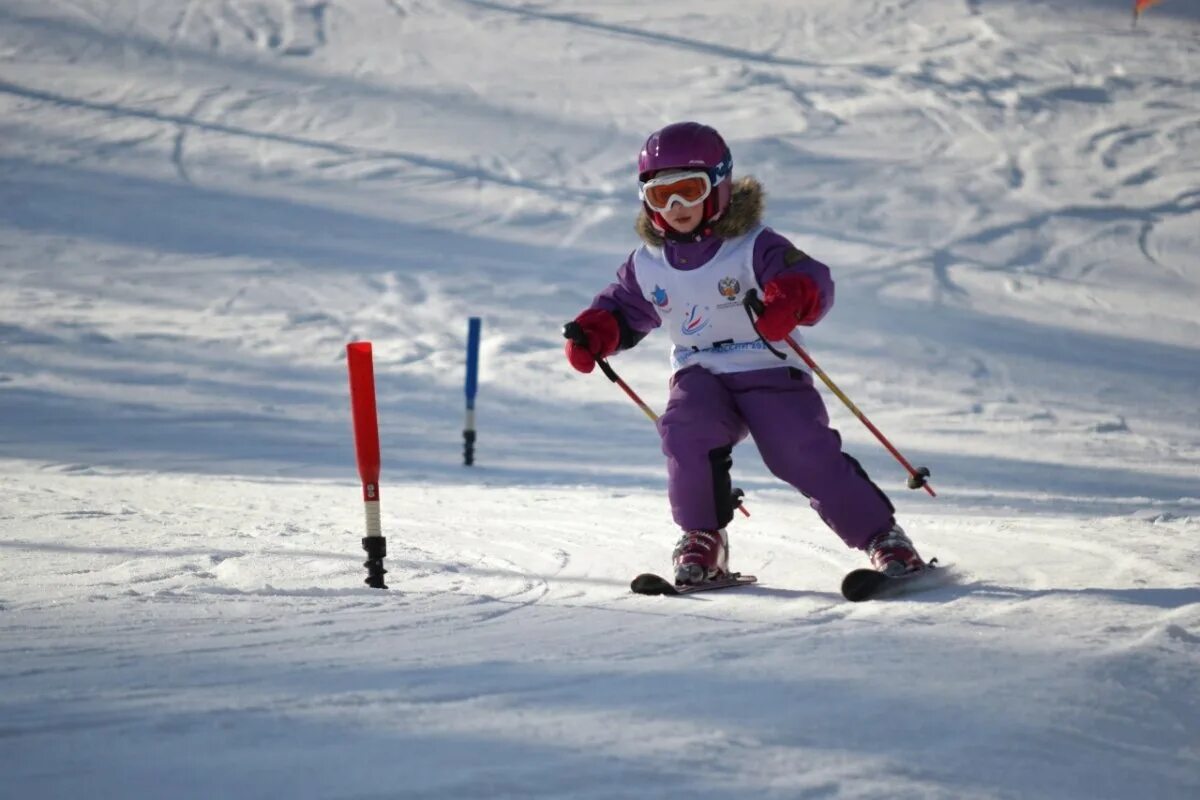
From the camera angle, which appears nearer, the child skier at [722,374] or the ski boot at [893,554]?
the ski boot at [893,554]

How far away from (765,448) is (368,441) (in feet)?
4.06

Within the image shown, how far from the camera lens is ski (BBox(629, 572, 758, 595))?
3754 millimetres

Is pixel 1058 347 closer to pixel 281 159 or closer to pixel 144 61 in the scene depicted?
pixel 281 159

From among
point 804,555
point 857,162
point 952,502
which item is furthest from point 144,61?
point 804,555

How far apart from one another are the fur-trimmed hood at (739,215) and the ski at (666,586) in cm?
106

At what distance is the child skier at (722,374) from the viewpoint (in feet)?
13.1

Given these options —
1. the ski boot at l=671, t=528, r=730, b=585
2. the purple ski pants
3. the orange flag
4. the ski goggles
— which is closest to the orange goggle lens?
the ski goggles

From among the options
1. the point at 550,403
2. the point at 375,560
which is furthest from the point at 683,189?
the point at 550,403

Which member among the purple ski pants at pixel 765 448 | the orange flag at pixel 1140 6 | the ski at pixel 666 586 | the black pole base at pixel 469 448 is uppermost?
the orange flag at pixel 1140 6

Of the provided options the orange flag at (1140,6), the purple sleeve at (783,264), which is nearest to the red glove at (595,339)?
the purple sleeve at (783,264)

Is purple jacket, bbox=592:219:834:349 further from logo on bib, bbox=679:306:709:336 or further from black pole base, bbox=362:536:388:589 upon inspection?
black pole base, bbox=362:536:388:589

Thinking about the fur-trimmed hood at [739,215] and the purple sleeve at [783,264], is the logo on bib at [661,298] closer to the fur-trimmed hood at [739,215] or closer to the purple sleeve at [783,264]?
the fur-trimmed hood at [739,215]

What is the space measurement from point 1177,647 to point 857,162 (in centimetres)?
1517

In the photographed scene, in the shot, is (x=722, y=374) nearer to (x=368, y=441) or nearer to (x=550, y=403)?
(x=368, y=441)
